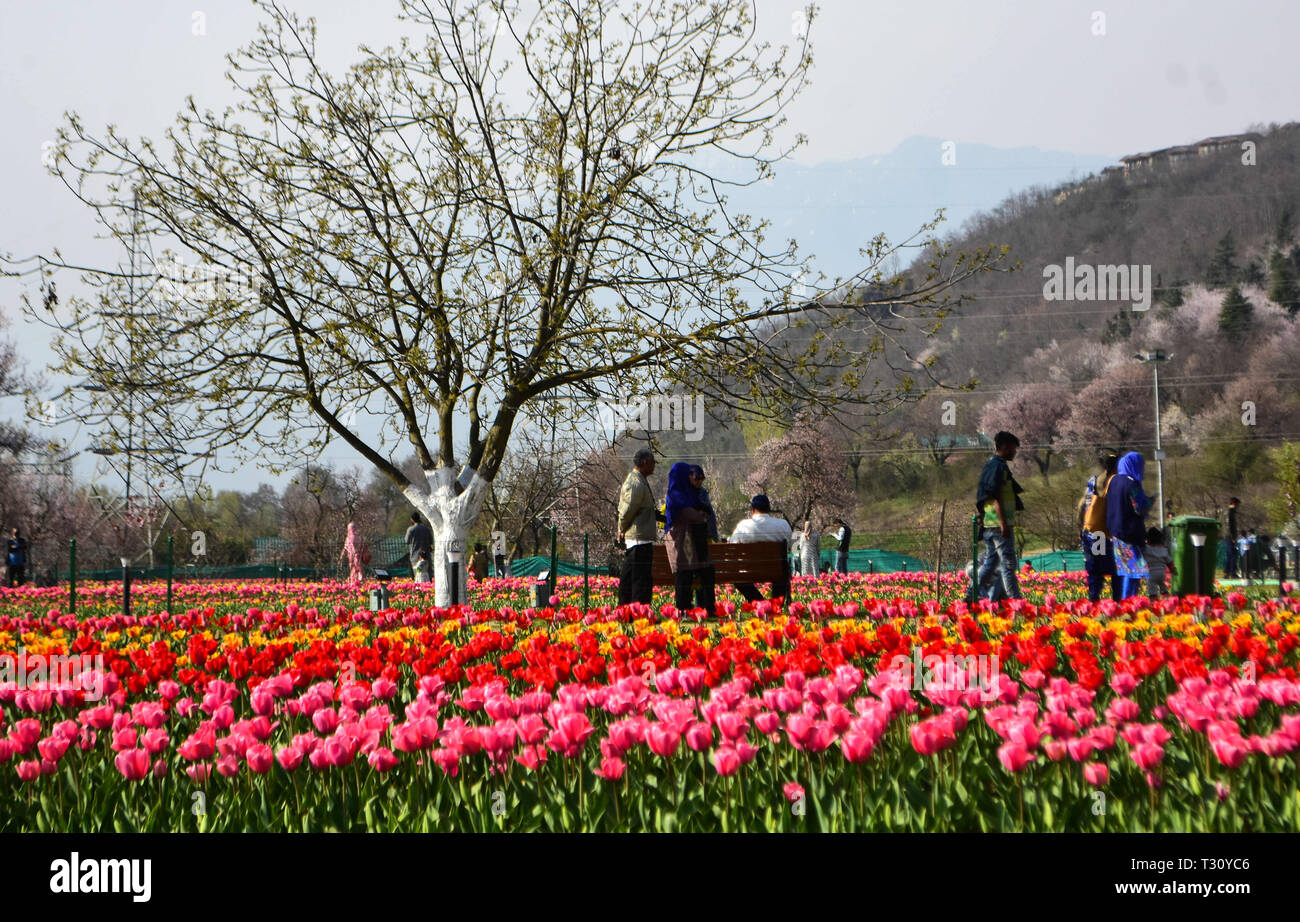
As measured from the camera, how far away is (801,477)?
50.8 m

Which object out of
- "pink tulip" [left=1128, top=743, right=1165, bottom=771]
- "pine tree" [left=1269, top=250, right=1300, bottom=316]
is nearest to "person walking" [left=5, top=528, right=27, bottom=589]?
"pink tulip" [left=1128, top=743, right=1165, bottom=771]

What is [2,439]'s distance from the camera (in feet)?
99.2

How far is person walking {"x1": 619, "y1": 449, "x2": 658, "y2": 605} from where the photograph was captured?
1016 cm

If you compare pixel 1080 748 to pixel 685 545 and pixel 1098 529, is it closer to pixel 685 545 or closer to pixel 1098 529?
pixel 685 545

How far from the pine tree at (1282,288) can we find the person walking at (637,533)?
9016 centimetres

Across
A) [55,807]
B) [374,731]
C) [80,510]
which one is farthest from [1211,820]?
[80,510]

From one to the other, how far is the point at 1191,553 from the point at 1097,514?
1.07m

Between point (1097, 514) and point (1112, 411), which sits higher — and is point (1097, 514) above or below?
below

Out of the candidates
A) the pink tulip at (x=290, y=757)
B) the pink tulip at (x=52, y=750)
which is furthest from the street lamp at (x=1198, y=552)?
the pink tulip at (x=52, y=750)

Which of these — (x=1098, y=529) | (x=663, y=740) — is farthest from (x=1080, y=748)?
(x=1098, y=529)

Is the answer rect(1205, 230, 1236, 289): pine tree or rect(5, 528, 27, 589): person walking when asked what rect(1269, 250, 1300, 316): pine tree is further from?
rect(5, 528, 27, 589): person walking

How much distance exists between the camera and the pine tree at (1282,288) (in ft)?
282
